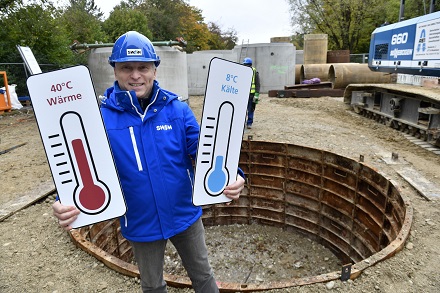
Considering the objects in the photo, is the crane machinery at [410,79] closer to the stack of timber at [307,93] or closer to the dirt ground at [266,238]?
the dirt ground at [266,238]

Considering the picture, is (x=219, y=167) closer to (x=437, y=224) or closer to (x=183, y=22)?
(x=437, y=224)

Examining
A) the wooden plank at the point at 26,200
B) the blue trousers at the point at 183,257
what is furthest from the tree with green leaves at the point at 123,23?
the blue trousers at the point at 183,257

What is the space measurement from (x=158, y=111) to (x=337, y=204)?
575 centimetres

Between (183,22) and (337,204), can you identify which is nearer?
(337,204)

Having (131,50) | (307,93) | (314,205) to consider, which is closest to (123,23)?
(307,93)

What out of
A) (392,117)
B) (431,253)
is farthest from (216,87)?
(392,117)

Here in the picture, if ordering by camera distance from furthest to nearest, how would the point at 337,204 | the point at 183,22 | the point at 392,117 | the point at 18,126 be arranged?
the point at 183,22
the point at 18,126
the point at 392,117
the point at 337,204

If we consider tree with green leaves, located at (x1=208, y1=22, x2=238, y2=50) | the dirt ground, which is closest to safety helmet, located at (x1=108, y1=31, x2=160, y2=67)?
the dirt ground

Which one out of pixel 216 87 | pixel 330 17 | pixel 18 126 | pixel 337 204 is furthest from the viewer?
pixel 330 17

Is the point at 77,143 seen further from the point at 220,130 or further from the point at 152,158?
the point at 220,130

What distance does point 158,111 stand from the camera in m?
1.93

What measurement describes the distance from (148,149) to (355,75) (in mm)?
16439

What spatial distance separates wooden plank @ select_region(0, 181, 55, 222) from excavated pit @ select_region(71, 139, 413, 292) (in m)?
1.03

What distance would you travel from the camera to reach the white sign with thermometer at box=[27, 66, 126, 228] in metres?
1.61
